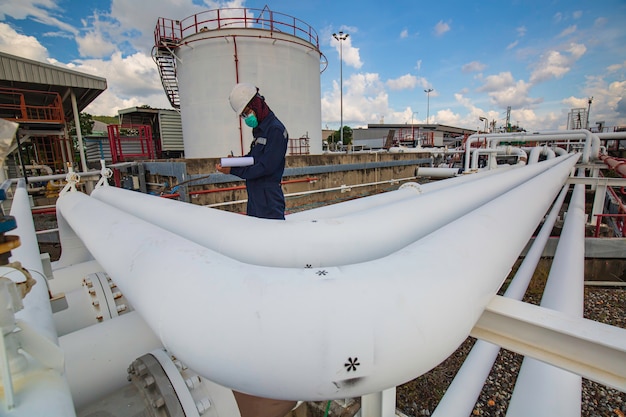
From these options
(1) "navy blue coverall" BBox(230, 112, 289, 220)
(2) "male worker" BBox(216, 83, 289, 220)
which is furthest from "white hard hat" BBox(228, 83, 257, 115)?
(1) "navy blue coverall" BBox(230, 112, 289, 220)

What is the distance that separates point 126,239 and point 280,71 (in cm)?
1088

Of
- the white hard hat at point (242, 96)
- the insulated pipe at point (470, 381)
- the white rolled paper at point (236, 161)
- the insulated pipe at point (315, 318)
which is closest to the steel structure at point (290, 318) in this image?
the insulated pipe at point (315, 318)

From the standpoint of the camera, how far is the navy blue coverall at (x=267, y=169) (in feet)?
7.21

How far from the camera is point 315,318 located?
0.60 m

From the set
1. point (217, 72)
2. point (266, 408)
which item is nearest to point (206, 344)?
point (266, 408)

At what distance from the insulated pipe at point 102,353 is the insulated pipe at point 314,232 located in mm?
480

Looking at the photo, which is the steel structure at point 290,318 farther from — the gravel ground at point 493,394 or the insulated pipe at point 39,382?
the gravel ground at point 493,394

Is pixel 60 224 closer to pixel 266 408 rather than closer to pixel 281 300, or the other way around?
pixel 266 408

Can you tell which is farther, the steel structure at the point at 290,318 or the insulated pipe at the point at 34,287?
the insulated pipe at the point at 34,287

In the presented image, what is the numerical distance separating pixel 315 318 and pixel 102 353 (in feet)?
3.65

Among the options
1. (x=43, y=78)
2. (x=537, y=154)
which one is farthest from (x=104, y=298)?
(x=43, y=78)

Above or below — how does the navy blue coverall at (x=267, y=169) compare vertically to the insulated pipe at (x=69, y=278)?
above

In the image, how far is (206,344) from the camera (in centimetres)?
63

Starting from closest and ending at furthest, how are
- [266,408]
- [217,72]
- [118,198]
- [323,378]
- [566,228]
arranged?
1. [323,378]
2. [266,408]
3. [118,198]
4. [566,228]
5. [217,72]
